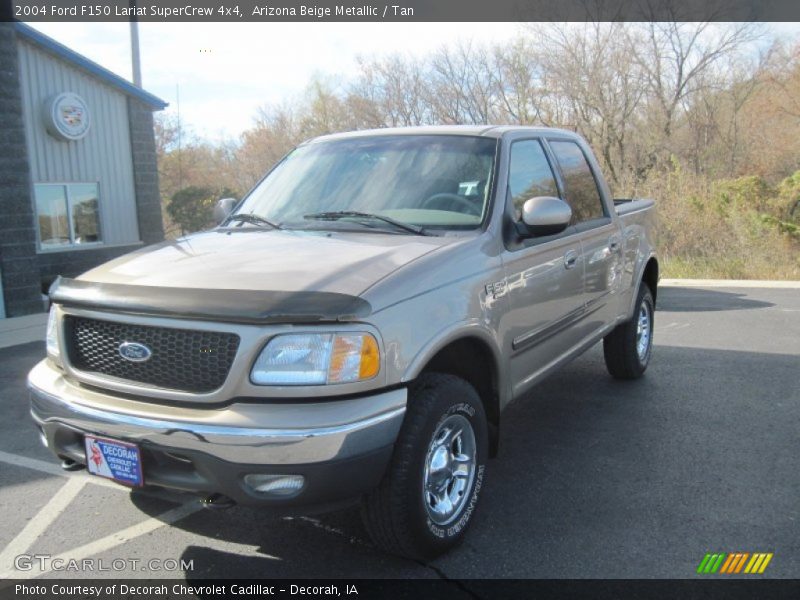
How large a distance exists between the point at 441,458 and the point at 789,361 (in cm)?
485

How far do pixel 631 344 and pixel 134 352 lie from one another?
4.11 m

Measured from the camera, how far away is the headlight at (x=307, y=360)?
254cm

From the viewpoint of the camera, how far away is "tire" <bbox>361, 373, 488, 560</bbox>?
2.79m

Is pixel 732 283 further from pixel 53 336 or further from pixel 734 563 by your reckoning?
pixel 53 336

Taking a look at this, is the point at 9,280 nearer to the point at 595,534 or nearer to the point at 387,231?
the point at 387,231

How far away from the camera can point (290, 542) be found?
331 centimetres

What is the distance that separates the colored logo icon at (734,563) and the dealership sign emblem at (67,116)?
13.0 m

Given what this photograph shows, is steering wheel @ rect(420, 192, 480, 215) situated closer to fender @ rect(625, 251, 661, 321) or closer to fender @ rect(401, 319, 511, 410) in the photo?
fender @ rect(401, 319, 511, 410)

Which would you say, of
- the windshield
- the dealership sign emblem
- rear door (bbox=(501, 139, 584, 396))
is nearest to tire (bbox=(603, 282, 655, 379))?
rear door (bbox=(501, 139, 584, 396))

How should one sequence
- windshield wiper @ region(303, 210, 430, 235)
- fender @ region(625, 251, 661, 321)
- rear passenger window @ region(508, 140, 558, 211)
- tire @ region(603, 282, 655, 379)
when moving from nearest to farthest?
windshield wiper @ region(303, 210, 430, 235), rear passenger window @ region(508, 140, 558, 211), fender @ region(625, 251, 661, 321), tire @ region(603, 282, 655, 379)

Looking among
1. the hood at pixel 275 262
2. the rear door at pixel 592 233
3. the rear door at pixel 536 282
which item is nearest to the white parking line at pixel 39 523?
the hood at pixel 275 262

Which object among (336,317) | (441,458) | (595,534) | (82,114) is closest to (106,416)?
(336,317)

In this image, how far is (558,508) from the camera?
11.7ft

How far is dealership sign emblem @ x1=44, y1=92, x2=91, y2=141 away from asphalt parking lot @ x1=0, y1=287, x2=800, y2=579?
884cm
